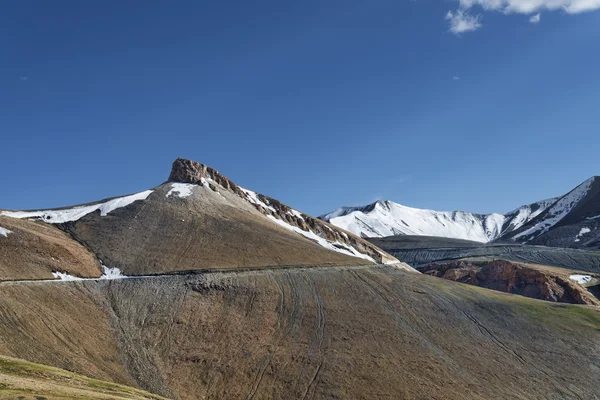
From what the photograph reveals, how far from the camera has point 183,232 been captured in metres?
102

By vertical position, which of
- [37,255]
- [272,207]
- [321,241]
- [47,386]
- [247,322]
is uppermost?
[272,207]

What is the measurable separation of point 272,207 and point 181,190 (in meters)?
28.4

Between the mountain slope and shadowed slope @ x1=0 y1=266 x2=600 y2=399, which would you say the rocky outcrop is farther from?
shadowed slope @ x1=0 y1=266 x2=600 y2=399

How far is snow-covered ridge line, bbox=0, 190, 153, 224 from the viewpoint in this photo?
337 ft

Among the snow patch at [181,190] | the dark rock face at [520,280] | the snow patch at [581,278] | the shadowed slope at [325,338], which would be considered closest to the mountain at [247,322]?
the shadowed slope at [325,338]

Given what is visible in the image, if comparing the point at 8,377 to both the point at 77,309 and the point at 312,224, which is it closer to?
the point at 77,309

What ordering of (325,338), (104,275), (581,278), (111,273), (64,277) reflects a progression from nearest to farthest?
1. (325,338)
2. (64,277)
3. (104,275)
4. (111,273)
5. (581,278)

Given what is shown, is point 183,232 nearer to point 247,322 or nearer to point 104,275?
point 104,275

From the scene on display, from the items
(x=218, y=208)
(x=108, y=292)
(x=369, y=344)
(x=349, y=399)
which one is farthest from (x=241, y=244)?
(x=349, y=399)

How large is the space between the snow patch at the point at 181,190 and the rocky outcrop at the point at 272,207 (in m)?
3.27

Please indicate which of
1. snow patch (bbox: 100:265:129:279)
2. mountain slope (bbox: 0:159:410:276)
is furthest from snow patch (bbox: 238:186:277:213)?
snow patch (bbox: 100:265:129:279)

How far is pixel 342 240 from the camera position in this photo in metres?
142

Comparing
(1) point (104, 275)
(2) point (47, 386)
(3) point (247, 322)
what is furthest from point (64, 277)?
(2) point (47, 386)

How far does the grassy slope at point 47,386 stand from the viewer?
33.8 meters
